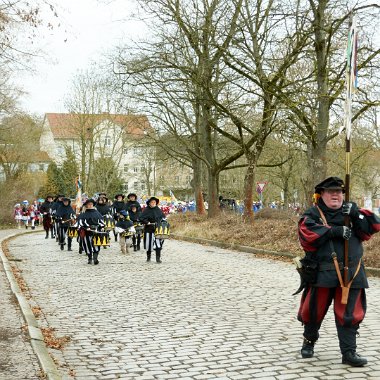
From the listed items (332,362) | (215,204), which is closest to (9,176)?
(215,204)

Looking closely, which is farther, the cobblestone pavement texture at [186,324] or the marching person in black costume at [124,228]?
the marching person in black costume at [124,228]

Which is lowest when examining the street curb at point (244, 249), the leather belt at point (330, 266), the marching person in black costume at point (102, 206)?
the street curb at point (244, 249)

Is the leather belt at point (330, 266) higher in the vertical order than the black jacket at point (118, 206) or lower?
lower

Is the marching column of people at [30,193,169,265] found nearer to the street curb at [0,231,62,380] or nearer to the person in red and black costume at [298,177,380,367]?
the street curb at [0,231,62,380]

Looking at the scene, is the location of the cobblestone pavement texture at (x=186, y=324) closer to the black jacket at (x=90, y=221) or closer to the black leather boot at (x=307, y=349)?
the black leather boot at (x=307, y=349)

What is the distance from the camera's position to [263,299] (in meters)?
11.0

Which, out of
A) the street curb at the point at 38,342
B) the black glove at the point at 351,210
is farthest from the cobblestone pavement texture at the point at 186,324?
the black glove at the point at 351,210

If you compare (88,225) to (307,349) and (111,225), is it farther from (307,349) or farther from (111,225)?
(307,349)

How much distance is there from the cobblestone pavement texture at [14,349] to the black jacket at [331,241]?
2833 mm

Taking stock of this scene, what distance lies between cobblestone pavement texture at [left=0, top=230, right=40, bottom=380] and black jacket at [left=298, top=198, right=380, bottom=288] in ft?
9.29

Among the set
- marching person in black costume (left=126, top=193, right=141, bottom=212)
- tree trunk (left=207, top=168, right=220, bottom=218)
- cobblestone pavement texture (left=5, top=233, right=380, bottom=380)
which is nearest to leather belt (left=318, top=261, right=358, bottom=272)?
cobblestone pavement texture (left=5, top=233, right=380, bottom=380)

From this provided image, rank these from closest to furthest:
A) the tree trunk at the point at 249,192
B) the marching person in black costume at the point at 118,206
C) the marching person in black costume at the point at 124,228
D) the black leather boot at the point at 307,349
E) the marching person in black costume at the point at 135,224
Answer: the black leather boot at the point at 307,349 < the marching person in black costume at the point at 124,228 < the marching person in black costume at the point at 135,224 < the marching person in black costume at the point at 118,206 < the tree trunk at the point at 249,192

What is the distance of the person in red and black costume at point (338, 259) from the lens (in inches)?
248

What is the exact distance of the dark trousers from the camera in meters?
6.27
